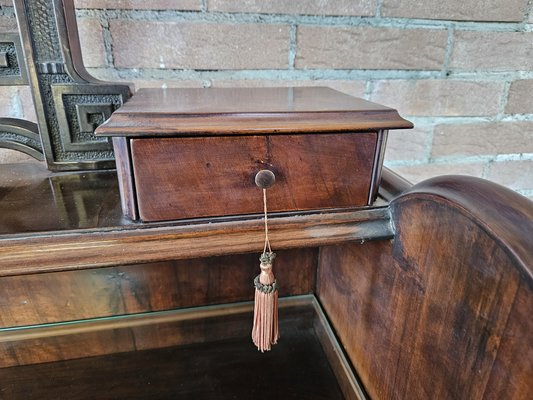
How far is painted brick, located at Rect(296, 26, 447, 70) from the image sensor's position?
75 centimetres

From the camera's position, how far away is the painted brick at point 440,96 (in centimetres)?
82

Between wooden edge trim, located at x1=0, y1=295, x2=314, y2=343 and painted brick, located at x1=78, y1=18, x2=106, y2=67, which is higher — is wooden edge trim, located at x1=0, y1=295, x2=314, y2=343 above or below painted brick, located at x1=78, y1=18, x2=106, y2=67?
below

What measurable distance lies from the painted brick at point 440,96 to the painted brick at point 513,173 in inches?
5.6

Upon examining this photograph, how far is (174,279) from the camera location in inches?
31.3

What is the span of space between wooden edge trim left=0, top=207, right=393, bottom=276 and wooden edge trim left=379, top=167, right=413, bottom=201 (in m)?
0.04

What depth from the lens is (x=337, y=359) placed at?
756 millimetres

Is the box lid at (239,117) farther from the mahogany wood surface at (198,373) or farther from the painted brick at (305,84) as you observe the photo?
the mahogany wood surface at (198,373)

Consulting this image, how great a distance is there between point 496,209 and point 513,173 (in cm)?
73

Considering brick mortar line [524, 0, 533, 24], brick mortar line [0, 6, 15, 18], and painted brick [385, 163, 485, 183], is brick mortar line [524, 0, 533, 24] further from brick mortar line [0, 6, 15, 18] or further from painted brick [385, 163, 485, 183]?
brick mortar line [0, 6, 15, 18]

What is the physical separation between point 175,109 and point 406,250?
1.10ft

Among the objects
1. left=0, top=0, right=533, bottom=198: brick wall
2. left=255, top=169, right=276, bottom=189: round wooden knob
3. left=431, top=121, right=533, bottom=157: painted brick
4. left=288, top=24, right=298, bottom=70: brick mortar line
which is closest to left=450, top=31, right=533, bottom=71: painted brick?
left=0, top=0, right=533, bottom=198: brick wall

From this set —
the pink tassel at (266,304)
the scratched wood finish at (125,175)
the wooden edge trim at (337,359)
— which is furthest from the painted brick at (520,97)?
the scratched wood finish at (125,175)

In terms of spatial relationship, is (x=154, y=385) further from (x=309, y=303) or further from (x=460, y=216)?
(x=460, y=216)

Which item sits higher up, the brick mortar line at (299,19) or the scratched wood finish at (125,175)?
the brick mortar line at (299,19)
